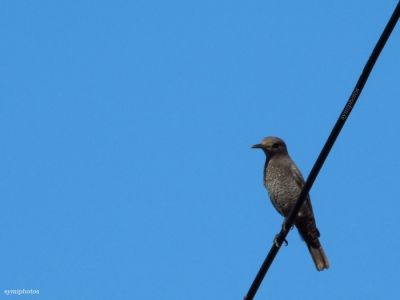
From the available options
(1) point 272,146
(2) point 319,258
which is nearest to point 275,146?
(1) point 272,146

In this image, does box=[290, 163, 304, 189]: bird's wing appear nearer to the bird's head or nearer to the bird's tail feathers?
the bird's head

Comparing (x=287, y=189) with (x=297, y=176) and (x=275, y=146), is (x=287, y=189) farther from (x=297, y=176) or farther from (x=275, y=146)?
(x=275, y=146)

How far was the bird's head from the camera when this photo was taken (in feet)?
37.3

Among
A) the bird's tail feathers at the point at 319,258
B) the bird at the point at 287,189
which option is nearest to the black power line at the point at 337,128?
the bird's tail feathers at the point at 319,258

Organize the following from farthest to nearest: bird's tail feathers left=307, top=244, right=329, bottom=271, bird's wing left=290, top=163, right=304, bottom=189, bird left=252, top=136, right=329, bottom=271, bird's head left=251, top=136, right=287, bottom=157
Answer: bird's head left=251, top=136, right=287, bottom=157
bird's wing left=290, top=163, right=304, bottom=189
bird left=252, top=136, right=329, bottom=271
bird's tail feathers left=307, top=244, right=329, bottom=271

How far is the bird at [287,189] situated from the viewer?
1023 centimetres

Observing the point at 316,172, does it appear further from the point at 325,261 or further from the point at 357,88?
the point at 325,261

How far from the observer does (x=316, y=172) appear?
553cm

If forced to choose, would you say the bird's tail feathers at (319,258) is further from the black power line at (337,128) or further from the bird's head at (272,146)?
the black power line at (337,128)

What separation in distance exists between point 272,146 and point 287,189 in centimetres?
83

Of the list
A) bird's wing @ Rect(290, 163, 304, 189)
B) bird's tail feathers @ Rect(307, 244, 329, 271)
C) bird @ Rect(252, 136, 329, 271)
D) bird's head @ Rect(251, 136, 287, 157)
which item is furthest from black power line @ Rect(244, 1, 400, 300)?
bird's head @ Rect(251, 136, 287, 157)

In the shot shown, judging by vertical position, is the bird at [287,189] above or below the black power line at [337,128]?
above

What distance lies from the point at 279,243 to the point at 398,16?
95.3 inches

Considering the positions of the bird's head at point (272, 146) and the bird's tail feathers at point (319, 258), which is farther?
the bird's head at point (272, 146)
